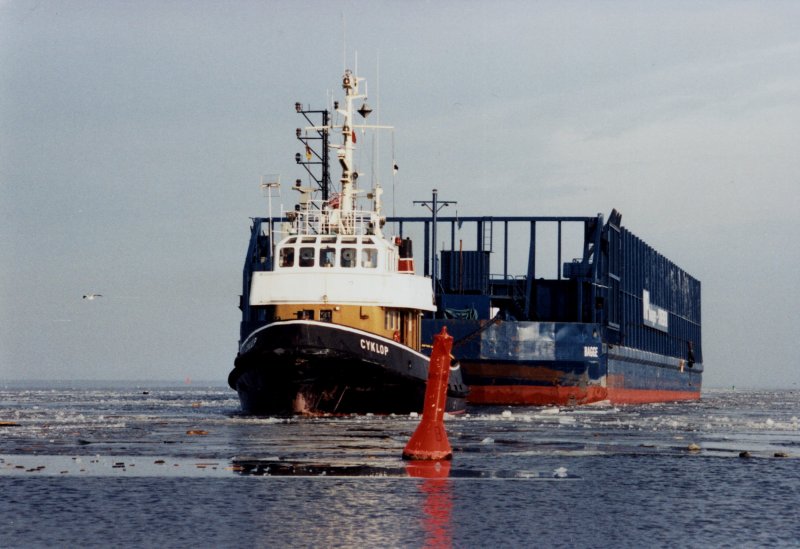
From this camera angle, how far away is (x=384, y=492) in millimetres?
14422

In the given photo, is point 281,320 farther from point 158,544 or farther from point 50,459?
point 158,544

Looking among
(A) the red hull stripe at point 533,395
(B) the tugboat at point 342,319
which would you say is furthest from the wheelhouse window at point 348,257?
(A) the red hull stripe at point 533,395

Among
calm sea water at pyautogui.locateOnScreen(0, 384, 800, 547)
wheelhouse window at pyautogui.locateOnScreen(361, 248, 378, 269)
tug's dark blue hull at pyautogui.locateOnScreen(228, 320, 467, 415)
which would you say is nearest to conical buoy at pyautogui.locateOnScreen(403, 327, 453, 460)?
calm sea water at pyautogui.locateOnScreen(0, 384, 800, 547)

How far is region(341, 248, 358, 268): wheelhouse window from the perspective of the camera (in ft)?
119

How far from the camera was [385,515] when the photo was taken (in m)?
12.5

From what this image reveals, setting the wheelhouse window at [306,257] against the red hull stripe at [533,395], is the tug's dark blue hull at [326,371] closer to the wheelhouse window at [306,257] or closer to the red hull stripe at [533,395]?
the wheelhouse window at [306,257]

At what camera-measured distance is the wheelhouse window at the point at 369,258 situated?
36.3m

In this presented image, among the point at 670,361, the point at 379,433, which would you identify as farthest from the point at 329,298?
the point at 670,361

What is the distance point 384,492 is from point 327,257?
2242 cm

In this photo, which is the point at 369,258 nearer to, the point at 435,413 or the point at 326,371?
the point at 326,371

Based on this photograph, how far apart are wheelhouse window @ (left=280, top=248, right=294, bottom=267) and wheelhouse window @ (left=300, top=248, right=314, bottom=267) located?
1.20ft

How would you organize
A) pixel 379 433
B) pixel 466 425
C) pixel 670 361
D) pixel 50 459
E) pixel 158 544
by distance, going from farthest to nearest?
pixel 670 361 → pixel 466 425 → pixel 379 433 → pixel 50 459 → pixel 158 544

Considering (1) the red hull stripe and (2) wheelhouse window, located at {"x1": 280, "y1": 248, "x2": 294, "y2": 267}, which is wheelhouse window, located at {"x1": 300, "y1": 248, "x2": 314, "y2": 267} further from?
(1) the red hull stripe

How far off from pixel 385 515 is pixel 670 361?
83452 millimetres
